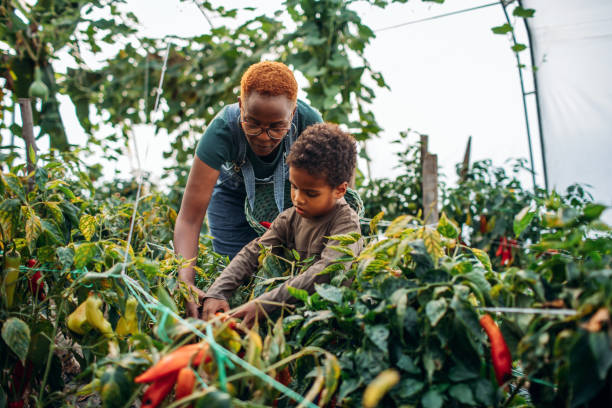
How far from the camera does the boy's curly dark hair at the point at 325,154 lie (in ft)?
3.63

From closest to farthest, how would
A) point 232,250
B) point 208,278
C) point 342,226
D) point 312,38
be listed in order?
1. point 342,226
2. point 208,278
3. point 232,250
4. point 312,38

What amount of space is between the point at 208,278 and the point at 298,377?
1.94ft

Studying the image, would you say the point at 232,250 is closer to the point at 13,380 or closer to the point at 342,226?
the point at 342,226

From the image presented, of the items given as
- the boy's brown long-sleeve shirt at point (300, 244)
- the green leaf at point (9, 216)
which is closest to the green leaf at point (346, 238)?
the boy's brown long-sleeve shirt at point (300, 244)

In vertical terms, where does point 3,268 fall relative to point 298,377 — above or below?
above

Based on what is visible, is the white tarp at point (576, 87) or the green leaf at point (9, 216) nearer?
the green leaf at point (9, 216)

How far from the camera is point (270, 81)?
1.26 m

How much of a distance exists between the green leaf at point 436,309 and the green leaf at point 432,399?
111mm

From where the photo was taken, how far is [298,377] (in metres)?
0.87

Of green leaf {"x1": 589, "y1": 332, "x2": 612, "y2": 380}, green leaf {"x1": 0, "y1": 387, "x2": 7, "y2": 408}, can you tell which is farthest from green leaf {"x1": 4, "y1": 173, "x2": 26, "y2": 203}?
green leaf {"x1": 589, "y1": 332, "x2": 612, "y2": 380}

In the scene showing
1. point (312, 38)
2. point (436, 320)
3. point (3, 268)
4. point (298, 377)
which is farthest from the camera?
point (312, 38)

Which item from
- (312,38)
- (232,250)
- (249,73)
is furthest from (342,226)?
(312,38)

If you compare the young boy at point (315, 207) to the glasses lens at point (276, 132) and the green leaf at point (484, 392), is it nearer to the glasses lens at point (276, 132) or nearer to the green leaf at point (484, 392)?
the glasses lens at point (276, 132)

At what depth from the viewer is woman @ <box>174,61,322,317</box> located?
4.18ft
